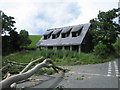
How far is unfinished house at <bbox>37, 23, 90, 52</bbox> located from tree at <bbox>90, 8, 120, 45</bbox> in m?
2.86

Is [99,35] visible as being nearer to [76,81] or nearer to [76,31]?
[76,31]

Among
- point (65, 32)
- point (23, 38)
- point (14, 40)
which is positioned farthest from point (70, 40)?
point (14, 40)

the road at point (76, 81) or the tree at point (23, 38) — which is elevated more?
the tree at point (23, 38)

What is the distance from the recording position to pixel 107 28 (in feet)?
85.9

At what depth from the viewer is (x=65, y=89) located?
4453 millimetres

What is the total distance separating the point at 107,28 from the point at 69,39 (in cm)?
798

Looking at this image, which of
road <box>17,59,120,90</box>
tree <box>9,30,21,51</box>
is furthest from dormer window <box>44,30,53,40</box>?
road <box>17,59,120,90</box>

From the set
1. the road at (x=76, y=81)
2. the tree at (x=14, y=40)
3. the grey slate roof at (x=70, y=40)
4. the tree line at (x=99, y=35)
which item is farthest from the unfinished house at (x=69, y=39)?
the road at (x=76, y=81)

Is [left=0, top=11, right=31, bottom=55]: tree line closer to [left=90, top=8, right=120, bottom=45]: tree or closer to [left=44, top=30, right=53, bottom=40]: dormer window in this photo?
[left=44, top=30, right=53, bottom=40]: dormer window

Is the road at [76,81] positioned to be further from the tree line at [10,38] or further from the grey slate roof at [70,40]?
the tree line at [10,38]

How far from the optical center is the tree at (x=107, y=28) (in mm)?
25259

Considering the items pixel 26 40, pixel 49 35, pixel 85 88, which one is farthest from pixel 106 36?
pixel 85 88

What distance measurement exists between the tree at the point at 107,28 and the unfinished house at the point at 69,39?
2.86 m

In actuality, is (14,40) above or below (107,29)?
below
